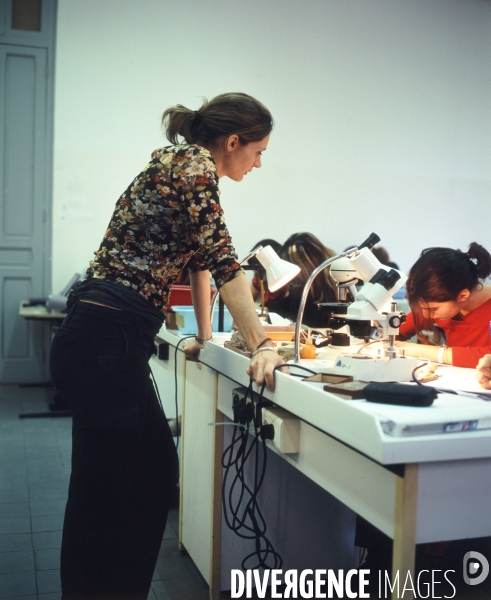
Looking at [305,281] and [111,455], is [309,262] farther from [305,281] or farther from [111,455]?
[111,455]

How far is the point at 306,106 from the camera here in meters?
5.16

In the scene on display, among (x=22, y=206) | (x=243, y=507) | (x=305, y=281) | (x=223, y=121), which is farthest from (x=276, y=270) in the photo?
(x=22, y=206)

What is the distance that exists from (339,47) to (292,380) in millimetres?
4417

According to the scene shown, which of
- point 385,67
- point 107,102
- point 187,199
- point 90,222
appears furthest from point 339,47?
point 187,199

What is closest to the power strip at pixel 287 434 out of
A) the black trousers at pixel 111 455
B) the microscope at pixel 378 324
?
the microscope at pixel 378 324

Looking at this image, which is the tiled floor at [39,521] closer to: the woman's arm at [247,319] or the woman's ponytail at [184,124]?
the woman's arm at [247,319]

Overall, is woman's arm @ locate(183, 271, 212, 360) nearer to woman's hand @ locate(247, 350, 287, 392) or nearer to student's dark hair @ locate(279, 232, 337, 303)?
woman's hand @ locate(247, 350, 287, 392)

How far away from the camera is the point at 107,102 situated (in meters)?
4.77

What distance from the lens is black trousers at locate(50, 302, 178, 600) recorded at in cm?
143

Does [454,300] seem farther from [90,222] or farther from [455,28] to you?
[455,28]

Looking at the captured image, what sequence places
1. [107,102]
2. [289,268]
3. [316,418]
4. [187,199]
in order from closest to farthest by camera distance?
[316,418]
[187,199]
[289,268]
[107,102]

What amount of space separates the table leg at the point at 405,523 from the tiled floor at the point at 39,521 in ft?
3.34

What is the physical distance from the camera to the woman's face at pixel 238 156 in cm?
161

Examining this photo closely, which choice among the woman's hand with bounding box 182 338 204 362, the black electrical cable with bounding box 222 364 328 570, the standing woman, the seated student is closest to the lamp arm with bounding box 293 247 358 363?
the standing woman
